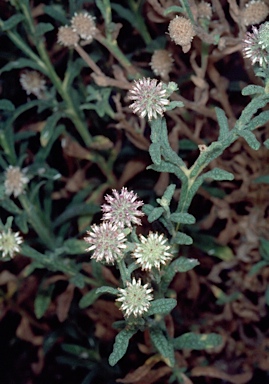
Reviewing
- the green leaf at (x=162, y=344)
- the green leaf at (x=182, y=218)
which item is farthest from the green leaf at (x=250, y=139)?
the green leaf at (x=162, y=344)

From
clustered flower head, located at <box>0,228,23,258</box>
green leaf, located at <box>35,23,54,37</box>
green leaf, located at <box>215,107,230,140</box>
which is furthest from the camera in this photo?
green leaf, located at <box>35,23,54,37</box>

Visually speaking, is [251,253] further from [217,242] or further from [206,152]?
[206,152]

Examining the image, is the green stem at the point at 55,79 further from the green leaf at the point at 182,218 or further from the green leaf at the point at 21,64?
the green leaf at the point at 182,218

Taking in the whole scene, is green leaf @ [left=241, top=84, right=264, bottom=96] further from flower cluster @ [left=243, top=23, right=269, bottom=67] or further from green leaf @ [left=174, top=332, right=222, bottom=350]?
green leaf @ [left=174, top=332, right=222, bottom=350]

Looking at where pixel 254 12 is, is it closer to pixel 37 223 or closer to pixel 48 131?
pixel 48 131

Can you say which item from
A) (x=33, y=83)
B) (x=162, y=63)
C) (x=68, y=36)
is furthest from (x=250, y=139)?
(x=33, y=83)

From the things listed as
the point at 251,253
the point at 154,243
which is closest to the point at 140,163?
the point at 251,253

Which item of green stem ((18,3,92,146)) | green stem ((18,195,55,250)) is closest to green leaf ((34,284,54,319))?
green stem ((18,195,55,250))
